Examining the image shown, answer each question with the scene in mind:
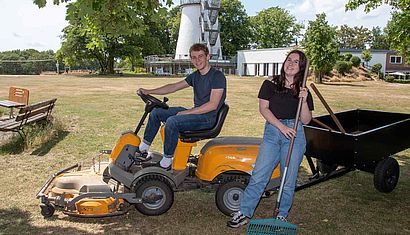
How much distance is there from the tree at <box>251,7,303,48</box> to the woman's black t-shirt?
248 ft

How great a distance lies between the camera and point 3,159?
7.72 metres

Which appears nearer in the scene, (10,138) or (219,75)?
(219,75)

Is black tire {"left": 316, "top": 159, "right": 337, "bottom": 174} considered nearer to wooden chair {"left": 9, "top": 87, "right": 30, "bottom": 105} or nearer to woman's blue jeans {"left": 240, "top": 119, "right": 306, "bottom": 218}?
woman's blue jeans {"left": 240, "top": 119, "right": 306, "bottom": 218}

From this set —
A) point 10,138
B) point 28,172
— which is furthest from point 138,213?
point 10,138

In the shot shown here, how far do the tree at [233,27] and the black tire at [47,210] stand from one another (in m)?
70.4

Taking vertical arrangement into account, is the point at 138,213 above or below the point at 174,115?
below

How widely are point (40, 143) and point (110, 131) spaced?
230 centimetres

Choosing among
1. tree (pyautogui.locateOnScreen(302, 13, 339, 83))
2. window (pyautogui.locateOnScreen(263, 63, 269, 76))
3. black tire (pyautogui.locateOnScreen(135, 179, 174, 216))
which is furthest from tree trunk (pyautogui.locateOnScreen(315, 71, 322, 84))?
black tire (pyautogui.locateOnScreen(135, 179, 174, 216))

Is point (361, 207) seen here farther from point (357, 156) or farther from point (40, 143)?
point (40, 143)

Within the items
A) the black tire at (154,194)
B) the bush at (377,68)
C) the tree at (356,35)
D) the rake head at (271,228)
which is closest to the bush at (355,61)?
the bush at (377,68)

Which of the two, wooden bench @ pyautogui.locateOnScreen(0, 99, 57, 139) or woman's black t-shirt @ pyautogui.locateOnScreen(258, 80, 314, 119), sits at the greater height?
woman's black t-shirt @ pyautogui.locateOnScreen(258, 80, 314, 119)

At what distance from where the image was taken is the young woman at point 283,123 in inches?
169

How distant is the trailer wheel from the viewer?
5.54 m

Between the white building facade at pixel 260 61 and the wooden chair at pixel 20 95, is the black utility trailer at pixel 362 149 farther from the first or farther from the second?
the white building facade at pixel 260 61
